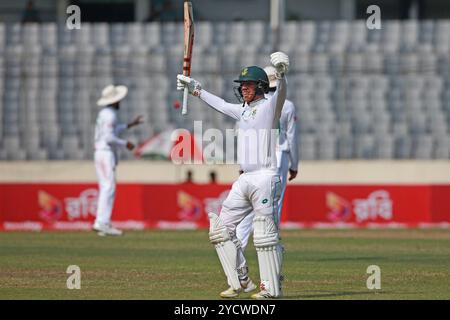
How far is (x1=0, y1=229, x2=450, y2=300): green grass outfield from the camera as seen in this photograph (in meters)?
12.0

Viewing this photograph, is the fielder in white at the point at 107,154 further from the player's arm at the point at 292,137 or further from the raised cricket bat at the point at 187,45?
the raised cricket bat at the point at 187,45

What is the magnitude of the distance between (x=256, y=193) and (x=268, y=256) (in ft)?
2.04

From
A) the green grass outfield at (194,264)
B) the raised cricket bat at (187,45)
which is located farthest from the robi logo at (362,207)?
the raised cricket bat at (187,45)

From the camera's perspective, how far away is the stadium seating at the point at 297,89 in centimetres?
2994

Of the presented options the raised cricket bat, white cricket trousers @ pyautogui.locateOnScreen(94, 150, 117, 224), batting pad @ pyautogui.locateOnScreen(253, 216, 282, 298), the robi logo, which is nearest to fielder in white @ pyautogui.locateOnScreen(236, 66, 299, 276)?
the raised cricket bat

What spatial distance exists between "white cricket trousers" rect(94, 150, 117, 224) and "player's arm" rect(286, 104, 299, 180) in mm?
6375

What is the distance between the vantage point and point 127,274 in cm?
1395

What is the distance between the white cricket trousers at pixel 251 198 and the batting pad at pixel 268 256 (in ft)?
0.63

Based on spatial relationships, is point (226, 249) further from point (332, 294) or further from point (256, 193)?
point (332, 294)

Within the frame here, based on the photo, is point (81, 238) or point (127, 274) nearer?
point (127, 274)

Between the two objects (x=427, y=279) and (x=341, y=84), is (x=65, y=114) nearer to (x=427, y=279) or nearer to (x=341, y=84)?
(x=341, y=84)
